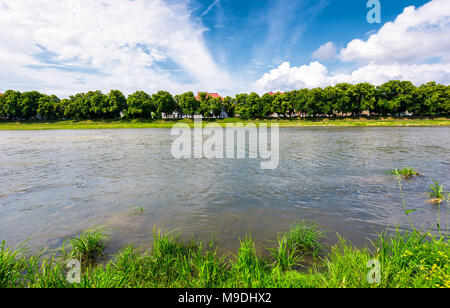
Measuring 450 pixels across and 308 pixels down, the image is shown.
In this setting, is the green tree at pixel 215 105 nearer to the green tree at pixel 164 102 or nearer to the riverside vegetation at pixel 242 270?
the green tree at pixel 164 102

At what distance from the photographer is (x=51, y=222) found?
7.91m

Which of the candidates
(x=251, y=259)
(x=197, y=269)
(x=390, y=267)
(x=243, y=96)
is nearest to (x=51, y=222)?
(x=197, y=269)

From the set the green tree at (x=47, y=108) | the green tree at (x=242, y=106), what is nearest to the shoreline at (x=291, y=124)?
the green tree at (x=242, y=106)

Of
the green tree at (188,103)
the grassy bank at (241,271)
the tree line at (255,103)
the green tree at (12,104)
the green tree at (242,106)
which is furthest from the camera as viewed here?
the green tree at (188,103)

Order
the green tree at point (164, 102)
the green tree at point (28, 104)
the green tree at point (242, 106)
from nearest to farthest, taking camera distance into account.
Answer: the green tree at point (28, 104)
the green tree at point (164, 102)
the green tree at point (242, 106)

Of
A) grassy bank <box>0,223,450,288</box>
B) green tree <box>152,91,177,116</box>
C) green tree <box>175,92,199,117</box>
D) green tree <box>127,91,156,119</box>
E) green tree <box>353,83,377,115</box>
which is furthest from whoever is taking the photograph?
green tree <box>175,92,199,117</box>

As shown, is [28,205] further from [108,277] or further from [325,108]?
[325,108]

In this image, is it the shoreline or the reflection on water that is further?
the shoreline

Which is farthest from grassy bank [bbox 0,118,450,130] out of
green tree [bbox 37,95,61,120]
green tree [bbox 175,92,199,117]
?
green tree [bbox 175,92,199,117]

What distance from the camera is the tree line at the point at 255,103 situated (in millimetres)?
86394

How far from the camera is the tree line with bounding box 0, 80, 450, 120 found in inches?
3401

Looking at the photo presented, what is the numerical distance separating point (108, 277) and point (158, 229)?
138 inches

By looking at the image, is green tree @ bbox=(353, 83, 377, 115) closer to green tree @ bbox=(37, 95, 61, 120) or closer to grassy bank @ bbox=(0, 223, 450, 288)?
grassy bank @ bbox=(0, 223, 450, 288)

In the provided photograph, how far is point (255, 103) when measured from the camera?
331 feet
